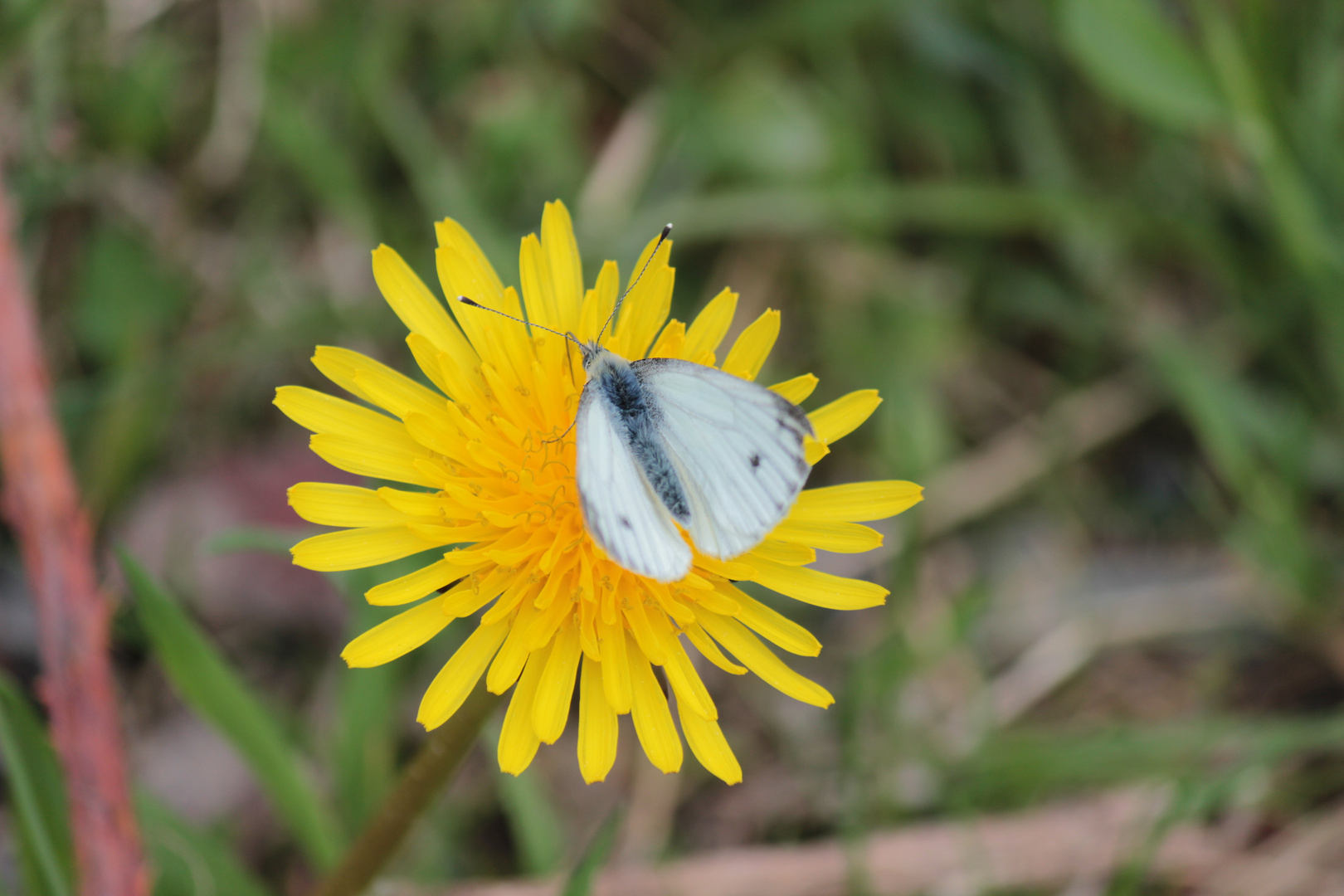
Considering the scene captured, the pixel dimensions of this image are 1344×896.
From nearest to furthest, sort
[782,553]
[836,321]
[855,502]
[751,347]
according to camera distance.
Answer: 1. [782,553]
2. [855,502]
3. [751,347]
4. [836,321]

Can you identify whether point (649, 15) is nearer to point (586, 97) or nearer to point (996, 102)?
point (586, 97)

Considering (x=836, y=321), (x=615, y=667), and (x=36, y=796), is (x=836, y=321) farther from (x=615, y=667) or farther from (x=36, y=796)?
(x=36, y=796)

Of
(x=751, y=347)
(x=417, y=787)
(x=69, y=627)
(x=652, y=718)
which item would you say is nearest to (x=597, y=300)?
(x=751, y=347)

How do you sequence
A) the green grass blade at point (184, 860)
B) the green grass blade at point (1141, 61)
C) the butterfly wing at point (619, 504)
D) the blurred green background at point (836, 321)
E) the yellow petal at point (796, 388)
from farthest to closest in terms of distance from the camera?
1. the green grass blade at point (1141, 61)
2. the blurred green background at point (836, 321)
3. the green grass blade at point (184, 860)
4. the yellow petal at point (796, 388)
5. the butterfly wing at point (619, 504)

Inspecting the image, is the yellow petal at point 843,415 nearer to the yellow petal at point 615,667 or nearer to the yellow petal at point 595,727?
the yellow petal at point 615,667

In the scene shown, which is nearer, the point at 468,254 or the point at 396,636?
the point at 396,636

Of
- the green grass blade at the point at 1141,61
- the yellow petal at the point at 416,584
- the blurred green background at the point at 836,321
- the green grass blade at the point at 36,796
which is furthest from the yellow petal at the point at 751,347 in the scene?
the green grass blade at the point at 1141,61
